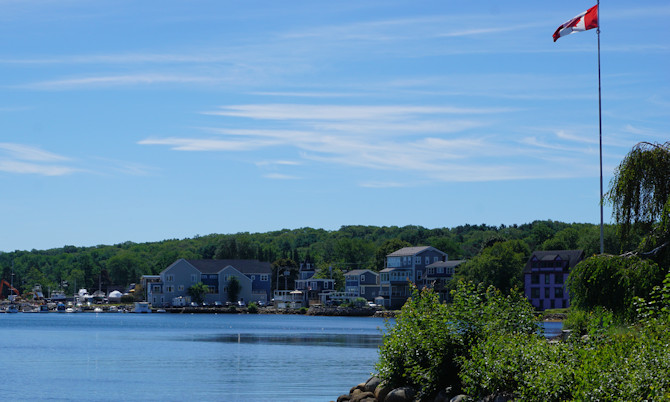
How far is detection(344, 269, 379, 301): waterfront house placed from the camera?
543 ft

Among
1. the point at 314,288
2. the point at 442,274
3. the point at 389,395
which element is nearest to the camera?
the point at 389,395

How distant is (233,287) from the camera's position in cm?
16512

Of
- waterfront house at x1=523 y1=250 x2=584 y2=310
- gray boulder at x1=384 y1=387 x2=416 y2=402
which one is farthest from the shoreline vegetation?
waterfront house at x1=523 y1=250 x2=584 y2=310

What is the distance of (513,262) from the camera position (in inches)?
5113

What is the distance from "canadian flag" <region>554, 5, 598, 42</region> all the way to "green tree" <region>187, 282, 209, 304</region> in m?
132

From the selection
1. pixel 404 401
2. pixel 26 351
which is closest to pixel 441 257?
pixel 26 351

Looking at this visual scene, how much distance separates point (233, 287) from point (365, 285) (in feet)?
83.9

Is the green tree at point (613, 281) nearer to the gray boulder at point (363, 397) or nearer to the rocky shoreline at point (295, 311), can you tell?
the gray boulder at point (363, 397)

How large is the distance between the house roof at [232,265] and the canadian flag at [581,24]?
445 feet

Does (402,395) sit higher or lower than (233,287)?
lower

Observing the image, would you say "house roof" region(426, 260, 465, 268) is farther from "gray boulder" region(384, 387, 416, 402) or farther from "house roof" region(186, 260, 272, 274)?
"gray boulder" region(384, 387, 416, 402)

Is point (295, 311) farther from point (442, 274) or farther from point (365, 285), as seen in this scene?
point (442, 274)

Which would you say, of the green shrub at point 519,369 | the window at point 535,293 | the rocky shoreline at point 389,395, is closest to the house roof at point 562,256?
the window at point 535,293

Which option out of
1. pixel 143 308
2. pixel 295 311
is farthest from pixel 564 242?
pixel 143 308
